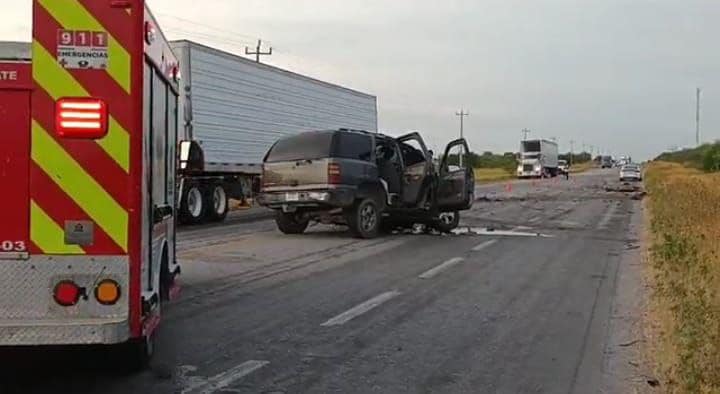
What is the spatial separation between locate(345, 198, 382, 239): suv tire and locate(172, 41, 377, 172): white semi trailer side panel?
6.01 metres

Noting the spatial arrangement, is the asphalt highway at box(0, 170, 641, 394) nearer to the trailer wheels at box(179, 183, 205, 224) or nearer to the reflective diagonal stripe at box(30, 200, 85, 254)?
the reflective diagonal stripe at box(30, 200, 85, 254)

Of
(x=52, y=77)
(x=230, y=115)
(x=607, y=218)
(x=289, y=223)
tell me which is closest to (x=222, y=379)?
(x=52, y=77)

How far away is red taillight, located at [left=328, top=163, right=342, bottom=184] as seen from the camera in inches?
718

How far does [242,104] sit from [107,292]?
69.6 feet

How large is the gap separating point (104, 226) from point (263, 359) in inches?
97.2

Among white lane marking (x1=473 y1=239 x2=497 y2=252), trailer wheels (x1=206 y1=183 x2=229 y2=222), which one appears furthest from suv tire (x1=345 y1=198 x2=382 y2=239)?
trailer wheels (x1=206 y1=183 x2=229 y2=222)

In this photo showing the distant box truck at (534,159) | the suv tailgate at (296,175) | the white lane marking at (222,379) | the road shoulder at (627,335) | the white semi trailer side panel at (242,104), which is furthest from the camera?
the distant box truck at (534,159)

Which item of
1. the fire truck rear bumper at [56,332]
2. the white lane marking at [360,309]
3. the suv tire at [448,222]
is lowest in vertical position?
the white lane marking at [360,309]

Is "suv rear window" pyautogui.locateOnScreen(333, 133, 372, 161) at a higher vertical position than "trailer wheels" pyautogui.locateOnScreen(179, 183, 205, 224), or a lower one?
higher

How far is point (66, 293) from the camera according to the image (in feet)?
18.3

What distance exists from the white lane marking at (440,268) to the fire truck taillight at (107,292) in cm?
784

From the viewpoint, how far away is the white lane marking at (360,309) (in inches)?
375

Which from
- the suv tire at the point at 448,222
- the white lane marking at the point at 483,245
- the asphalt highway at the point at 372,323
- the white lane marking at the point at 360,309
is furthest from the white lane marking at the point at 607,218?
the white lane marking at the point at 360,309

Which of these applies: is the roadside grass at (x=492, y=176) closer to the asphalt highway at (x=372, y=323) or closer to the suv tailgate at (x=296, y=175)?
the suv tailgate at (x=296, y=175)
